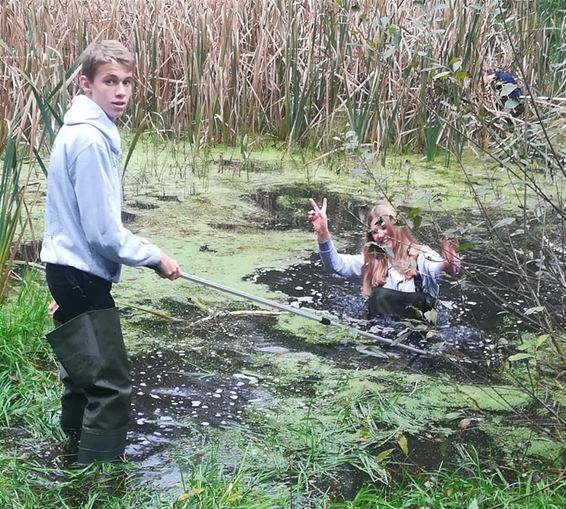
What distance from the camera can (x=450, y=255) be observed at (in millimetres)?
3002

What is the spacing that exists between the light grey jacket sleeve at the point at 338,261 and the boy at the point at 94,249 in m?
1.69

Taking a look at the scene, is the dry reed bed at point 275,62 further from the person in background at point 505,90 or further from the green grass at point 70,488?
the green grass at point 70,488

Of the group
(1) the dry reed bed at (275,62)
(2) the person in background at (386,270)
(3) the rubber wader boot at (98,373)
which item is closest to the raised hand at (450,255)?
(2) the person in background at (386,270)

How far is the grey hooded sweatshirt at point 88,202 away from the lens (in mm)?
2625

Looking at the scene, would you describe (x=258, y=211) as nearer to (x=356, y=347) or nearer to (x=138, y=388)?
(x=356, y=347)

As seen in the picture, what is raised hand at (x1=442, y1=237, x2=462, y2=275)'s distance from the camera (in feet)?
9.36

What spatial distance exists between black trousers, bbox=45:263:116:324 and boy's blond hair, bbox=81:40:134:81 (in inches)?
22.4

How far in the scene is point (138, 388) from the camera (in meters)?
3.51

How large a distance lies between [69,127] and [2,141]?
6.10 feet

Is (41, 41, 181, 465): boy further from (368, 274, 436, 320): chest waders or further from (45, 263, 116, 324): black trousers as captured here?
(368, 274, 436, 320): chest waders

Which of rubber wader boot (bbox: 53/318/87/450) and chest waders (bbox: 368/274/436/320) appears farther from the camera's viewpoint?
chest waders (bbox: 368/274/436/320)

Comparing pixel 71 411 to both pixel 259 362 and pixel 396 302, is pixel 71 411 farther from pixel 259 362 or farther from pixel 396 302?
pixel 396 302

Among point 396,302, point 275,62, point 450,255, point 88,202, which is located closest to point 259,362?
point 396,302

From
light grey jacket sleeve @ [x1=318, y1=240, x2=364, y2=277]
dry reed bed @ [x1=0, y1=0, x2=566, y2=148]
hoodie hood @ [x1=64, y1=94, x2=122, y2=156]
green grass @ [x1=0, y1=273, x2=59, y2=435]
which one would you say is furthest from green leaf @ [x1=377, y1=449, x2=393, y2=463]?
dry reed bed @ [x1=0, y1=0, x2=566, y2=148]
